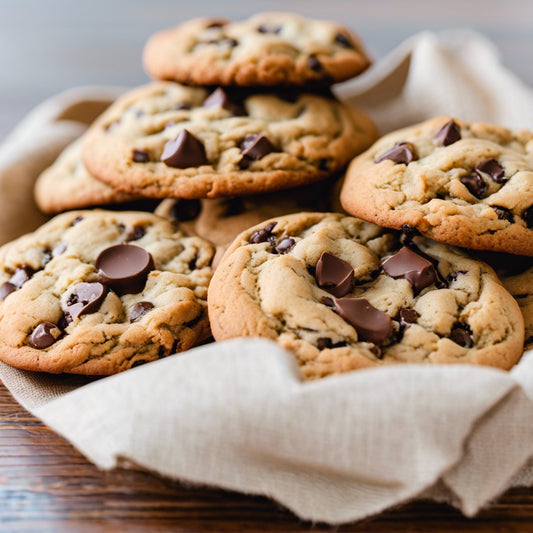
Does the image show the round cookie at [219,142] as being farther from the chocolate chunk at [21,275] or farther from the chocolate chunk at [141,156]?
the chocolate chunk at [21,275]

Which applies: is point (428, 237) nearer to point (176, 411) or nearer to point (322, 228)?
point (322, 228)

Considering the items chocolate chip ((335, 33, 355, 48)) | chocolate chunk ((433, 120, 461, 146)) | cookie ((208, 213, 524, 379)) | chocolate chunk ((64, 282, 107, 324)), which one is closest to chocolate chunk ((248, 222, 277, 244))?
cookie ((208, 213, 524, 379))

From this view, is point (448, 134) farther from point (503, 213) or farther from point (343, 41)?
point (343, 41)

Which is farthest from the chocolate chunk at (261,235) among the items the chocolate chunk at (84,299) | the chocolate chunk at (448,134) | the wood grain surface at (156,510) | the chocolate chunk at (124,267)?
the wood grain surface at (156,510)

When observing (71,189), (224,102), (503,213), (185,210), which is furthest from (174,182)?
(503,213)

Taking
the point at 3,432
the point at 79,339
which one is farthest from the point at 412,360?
the point at 3,432

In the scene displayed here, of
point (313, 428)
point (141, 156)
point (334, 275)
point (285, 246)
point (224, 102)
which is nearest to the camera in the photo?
point (313, 428)
